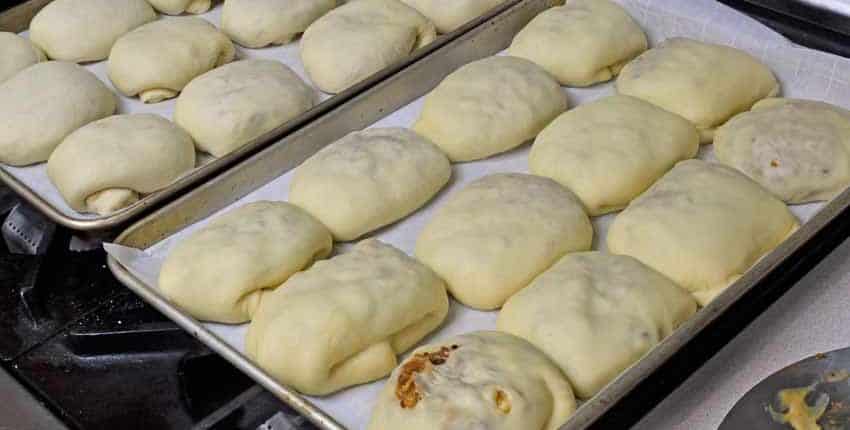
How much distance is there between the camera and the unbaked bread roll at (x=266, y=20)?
82.0 inches

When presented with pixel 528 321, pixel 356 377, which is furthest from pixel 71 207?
pixel 528 321

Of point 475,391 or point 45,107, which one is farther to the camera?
point 45,107

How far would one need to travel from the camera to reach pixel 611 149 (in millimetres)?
1635

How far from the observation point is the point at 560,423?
122 centimetres

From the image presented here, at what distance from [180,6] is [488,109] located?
871 millimetres

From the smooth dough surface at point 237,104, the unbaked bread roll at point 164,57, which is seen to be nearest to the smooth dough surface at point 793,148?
the smooth dough surface at point 237,104

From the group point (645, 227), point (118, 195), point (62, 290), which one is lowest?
point (62, 290)

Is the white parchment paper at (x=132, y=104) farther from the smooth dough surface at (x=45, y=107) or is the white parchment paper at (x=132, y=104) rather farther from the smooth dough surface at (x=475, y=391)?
the smooth dough surface at (x=475, y=391)

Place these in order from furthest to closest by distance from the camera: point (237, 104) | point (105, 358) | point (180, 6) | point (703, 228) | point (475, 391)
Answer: point (180, 6) → point (237, 104) → point (105, 358) → point (703, 228) → point (475, 391)

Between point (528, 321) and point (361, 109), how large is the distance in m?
0.64

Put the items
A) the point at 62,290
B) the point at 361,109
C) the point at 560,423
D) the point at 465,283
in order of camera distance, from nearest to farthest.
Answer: the point at 560,423, the point at 465,283, the point at 62,290, the point at 361,109

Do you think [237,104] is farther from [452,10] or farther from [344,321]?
[344,321]

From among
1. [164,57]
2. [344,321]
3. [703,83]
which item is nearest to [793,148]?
[703,83]

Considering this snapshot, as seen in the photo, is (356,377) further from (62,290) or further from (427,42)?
(427,42)
